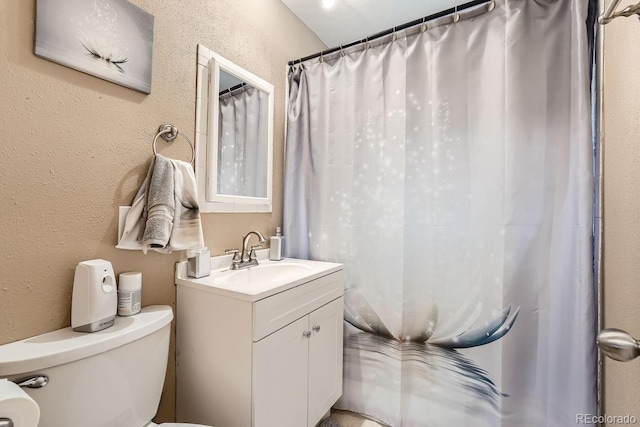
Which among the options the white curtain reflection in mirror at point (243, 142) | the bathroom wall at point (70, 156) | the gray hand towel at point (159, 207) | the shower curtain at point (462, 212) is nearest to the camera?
the bathroom wall at point (70, 156)

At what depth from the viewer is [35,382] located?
0.70 meters

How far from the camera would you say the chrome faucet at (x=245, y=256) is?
1430 millimetres

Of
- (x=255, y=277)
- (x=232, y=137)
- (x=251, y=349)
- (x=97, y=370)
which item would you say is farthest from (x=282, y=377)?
(x=232, y=137)

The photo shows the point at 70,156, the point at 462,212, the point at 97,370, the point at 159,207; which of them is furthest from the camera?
the point at 462,212

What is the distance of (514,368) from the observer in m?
1.22

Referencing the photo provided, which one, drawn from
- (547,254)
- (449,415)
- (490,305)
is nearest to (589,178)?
(547,254)

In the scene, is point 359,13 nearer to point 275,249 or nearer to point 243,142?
point 243,142

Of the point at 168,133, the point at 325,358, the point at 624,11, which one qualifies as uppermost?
the point at 624,11

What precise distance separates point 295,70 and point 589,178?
159 cm

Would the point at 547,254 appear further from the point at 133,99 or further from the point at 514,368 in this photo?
the point at 133,99

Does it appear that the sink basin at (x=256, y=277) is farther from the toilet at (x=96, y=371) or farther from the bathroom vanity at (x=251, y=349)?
the toilet at (x=96, y=371)

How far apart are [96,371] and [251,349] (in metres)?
0.44

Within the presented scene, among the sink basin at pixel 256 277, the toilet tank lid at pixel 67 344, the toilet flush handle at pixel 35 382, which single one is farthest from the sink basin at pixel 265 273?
the toilet flush handle at pixel 35 382

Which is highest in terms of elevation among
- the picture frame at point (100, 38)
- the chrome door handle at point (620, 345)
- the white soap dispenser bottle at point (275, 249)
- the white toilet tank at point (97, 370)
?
the picture frame at point (100, 38)
